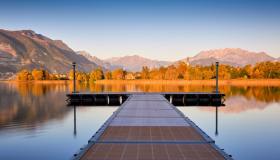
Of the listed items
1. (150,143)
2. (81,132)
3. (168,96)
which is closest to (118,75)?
(168,96)

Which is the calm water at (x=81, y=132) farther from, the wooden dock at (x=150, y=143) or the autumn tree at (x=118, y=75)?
the autumn tree at (x=118, y=75)

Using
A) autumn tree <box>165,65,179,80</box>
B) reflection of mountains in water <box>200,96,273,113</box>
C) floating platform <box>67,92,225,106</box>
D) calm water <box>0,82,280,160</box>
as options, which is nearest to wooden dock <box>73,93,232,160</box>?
calm water <box>0,82,280,160</box>

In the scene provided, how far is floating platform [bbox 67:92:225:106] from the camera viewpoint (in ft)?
127

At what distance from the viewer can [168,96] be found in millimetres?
41219

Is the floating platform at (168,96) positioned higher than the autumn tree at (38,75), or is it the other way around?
the autumn tree at (38,75)

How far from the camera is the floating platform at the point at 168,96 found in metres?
38.7

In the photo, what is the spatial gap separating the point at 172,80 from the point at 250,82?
90.7 feet

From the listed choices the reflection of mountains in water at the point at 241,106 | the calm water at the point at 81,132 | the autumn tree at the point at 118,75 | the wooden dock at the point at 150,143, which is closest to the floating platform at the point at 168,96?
the reflection of mountains in water at the point at 241,106

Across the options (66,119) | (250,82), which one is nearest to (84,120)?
(66,119)

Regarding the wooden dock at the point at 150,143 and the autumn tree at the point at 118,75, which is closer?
the wooden dock at the point at 150,143

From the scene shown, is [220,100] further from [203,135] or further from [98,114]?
[203,135]

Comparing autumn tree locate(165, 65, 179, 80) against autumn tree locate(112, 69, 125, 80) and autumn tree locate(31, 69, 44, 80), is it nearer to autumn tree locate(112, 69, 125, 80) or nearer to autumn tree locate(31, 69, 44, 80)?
autumn tree locate(112, 69, 125, 80)

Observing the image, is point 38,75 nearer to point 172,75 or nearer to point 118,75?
point 118,75

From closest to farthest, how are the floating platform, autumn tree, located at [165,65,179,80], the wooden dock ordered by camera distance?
the wooden dock
the floating platform
autumn tree, located at [165,65,179,80]
